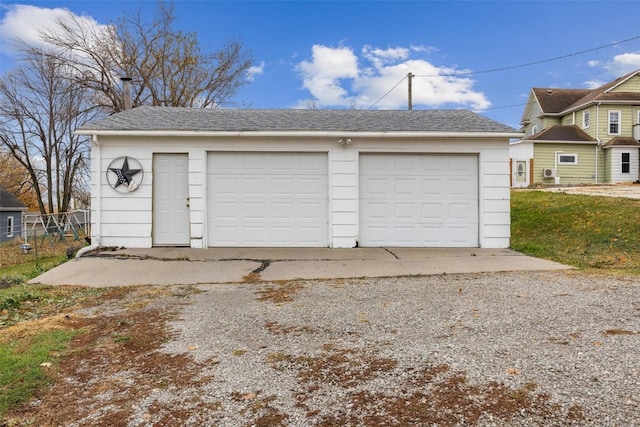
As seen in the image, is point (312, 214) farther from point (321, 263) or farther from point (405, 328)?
point (405, 328)

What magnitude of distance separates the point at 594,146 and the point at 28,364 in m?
29.0

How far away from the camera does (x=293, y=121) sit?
9695mm

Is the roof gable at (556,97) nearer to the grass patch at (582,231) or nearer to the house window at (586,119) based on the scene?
the house window at (586,119)

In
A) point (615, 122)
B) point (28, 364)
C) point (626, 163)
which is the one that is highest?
point (615, 122)

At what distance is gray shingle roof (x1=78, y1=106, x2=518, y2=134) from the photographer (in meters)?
8.88

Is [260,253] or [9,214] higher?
[9,214]

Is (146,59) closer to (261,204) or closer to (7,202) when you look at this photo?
(7,202)

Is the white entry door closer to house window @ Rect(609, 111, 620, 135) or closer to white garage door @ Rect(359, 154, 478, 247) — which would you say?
white garage door @ Rect(359, 154, 478, 247)

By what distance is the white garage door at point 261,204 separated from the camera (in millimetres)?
8992

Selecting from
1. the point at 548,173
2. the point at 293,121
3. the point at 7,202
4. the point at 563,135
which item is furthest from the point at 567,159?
the point at 7,202

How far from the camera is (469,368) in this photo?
287cm

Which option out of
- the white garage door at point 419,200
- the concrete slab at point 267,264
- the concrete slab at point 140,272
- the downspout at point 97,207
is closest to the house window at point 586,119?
the white garage door at point 419,200

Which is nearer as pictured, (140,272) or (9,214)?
(140,272)

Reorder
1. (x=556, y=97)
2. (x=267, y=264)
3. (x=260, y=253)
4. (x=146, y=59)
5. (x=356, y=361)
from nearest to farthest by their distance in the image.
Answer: (x=356, y=361), (x=267, y=264), (x=260, y=253), (x=146, y=59), (x=556, y=97)
